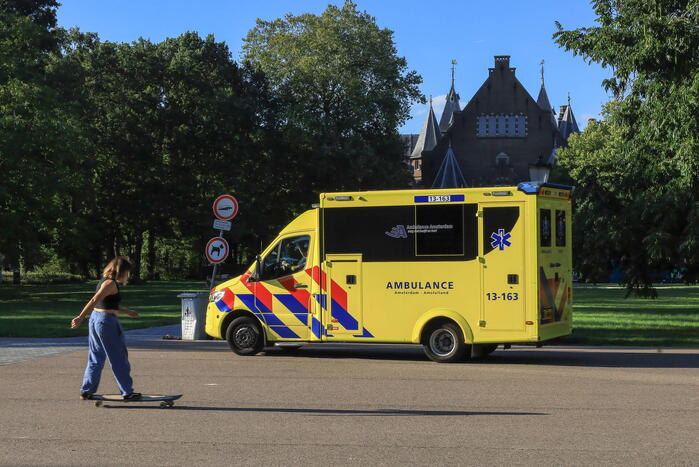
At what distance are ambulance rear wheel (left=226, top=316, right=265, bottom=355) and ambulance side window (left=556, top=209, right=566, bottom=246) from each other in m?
4.98

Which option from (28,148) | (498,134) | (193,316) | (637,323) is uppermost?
(498,134)

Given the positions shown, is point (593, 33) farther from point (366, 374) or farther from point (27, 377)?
point (27, 377)

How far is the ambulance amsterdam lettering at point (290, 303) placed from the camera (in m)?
14.8

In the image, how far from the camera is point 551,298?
559 inches

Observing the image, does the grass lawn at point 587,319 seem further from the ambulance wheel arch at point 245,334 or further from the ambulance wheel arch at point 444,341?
the ambulance wheel arch at point 245,334

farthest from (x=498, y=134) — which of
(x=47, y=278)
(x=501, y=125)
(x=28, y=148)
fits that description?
(x=28, y=148)

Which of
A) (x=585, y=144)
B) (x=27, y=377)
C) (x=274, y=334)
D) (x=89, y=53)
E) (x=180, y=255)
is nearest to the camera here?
(x=27, y=377)

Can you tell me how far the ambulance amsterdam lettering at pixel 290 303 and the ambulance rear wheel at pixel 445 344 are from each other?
1.00m

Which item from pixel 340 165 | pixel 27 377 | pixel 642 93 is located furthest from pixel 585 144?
pixel 27 377

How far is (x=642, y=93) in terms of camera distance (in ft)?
64.0

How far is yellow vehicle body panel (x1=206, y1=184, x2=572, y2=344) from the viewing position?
13.9 m

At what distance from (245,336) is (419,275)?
3.17 meters

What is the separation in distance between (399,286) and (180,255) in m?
65.3

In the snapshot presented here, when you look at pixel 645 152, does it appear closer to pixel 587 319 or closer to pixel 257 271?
pixel 587 319
